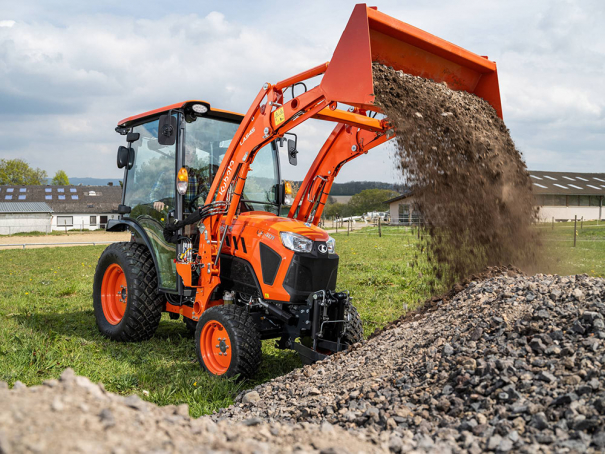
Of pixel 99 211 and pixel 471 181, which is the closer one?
pixel 471 181

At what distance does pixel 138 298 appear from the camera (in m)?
5.83

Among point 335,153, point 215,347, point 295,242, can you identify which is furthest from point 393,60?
point 215,347

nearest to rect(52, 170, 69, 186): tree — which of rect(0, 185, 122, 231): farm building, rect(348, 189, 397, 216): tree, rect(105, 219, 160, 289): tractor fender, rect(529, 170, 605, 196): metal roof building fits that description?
rect(0, 185, 122, 231): farm building

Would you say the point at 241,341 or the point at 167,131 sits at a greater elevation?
the point at 167,131

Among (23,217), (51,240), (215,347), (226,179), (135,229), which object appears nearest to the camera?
(215,347)

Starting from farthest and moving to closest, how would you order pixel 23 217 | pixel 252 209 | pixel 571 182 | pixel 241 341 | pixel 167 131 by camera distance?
pixel 23 217 < pixel 571 182 < pixel 252 209 < pixel 167 131 < pixel 241 341

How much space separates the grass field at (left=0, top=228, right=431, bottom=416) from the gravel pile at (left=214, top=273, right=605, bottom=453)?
0.70 metres

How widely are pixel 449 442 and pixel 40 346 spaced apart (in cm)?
480

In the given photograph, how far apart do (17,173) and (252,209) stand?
76.4 m

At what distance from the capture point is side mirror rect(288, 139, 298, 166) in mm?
6160

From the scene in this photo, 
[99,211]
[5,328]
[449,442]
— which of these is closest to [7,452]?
[449,442]

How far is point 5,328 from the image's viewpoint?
653 centimetres

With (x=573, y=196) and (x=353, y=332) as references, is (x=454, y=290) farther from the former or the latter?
(x=573, y=196)

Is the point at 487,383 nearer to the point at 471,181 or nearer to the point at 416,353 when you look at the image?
the point at 416,353
